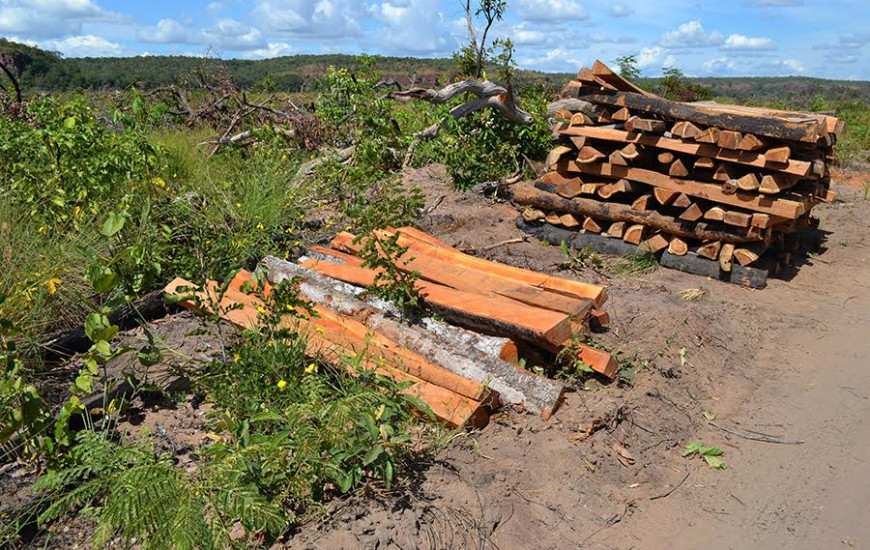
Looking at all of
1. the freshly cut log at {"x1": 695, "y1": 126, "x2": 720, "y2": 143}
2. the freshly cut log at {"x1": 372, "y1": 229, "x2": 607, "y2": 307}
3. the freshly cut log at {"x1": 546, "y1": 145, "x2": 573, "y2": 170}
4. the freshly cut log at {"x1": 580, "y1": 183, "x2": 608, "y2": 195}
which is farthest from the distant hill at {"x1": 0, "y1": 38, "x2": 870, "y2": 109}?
the freshly cut log at {"x1": 372, "y1": 229, "x2": 607, "y2": 307}

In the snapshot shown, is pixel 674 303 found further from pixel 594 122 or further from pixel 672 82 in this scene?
pixel 672 82

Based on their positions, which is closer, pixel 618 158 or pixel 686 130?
pixel 686 130

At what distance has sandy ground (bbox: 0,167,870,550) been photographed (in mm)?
3295

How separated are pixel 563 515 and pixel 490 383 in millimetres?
959

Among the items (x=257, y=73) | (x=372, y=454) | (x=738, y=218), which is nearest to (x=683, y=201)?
(x=738, y=218)

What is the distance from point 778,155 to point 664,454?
343cm

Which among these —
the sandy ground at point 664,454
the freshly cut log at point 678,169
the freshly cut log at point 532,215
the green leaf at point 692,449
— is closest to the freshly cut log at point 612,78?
the freshly cut log at point 678,169

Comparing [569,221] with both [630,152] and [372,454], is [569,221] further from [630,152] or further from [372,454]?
[372,454]

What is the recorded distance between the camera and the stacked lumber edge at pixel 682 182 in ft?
20.8

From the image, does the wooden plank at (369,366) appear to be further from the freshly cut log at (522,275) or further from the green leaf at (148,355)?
the freshly cut log at (522,275)

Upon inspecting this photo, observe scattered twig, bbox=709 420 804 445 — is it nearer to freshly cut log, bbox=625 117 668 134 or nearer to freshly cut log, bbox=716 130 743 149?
freshly cut log, bbox=716 130 743 149

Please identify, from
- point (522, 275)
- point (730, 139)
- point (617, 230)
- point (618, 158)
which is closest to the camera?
point (522, 275)

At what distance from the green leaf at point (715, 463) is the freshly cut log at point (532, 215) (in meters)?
4.12

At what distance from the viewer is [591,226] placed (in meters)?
7.42
